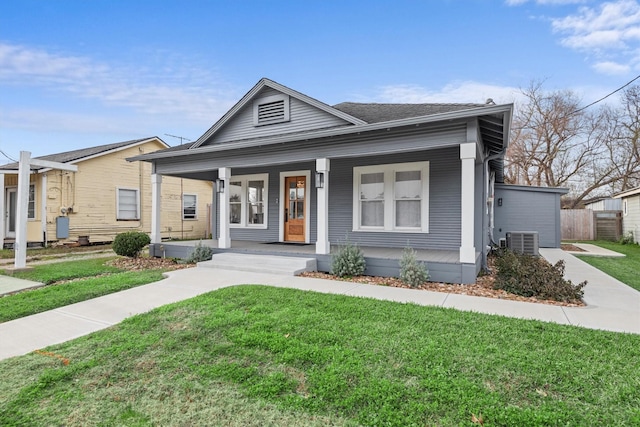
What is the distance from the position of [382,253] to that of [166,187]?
39.5ft

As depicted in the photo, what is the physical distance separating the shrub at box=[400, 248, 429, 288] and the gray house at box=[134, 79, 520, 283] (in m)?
0.32

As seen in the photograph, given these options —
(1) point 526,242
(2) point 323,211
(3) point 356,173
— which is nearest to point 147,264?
(2) point 323,211

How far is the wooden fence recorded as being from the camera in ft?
53.1

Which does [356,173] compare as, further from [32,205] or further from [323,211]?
[32,205]

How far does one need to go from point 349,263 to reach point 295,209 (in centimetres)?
370

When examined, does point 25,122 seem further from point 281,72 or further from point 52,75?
point 281,72

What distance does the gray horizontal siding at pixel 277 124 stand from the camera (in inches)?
319

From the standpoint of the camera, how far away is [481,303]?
4734 mm

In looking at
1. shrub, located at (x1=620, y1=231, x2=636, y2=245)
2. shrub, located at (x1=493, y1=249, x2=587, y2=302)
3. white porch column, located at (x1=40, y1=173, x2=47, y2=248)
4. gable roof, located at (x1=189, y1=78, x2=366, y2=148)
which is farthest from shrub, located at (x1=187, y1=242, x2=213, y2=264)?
shrub, located at (x1=620, y1=231, x2=636, y2=245)

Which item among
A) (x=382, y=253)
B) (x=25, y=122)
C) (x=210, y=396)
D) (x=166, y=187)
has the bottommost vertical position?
(x=210, y=396)

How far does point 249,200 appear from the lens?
10680 mm

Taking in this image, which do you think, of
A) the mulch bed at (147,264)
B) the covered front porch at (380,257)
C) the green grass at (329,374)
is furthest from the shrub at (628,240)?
the mulch bed at (147,264)

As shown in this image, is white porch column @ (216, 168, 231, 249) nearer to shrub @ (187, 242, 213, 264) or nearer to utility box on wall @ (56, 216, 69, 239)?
shrub @ (187, 242, 213, 264)

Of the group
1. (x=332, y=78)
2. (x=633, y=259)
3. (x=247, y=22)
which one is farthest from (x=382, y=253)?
(x=332, y=78)
